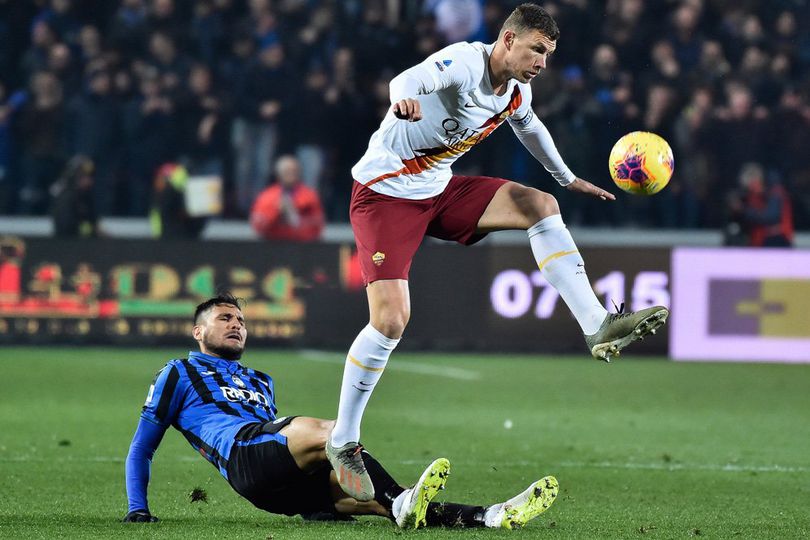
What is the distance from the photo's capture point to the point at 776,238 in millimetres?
14609

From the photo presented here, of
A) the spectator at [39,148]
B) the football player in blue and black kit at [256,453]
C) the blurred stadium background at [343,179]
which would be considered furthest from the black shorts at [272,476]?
the spectator at [39,148]

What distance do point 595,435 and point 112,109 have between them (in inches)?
303

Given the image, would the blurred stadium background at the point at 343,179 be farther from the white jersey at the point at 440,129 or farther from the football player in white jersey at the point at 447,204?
the white jersey at the point at 440,129

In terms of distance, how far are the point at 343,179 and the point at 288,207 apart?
76 cm

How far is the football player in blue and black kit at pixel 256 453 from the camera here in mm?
5684

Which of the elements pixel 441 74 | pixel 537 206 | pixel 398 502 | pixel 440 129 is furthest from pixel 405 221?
pixel 398 502

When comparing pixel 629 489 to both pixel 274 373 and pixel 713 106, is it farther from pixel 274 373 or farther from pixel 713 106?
pixel 713 106

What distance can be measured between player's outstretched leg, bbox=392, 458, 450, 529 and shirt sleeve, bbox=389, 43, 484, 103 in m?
1.44

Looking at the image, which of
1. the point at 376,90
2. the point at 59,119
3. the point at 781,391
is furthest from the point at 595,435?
the point at 59,119

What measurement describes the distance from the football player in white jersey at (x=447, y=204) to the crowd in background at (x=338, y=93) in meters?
8.73

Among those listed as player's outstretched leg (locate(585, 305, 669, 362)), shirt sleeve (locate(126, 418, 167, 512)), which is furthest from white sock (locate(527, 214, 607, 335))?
shirt sleeve (locate(126, 418, 167, 512))

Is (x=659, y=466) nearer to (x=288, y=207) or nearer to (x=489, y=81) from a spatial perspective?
(x=489, y=81)

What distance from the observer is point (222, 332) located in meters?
6.23

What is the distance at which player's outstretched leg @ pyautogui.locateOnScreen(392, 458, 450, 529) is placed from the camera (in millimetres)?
5477
